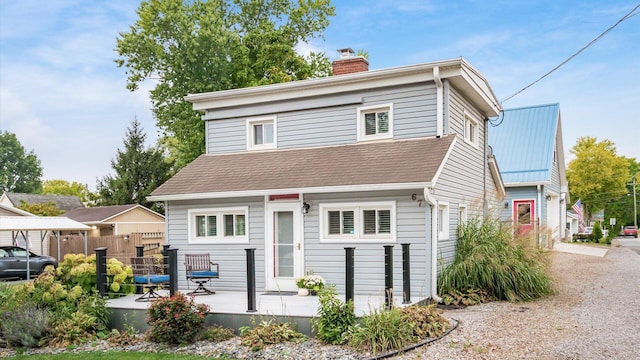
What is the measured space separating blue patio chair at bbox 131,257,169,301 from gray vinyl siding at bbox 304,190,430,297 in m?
3.06

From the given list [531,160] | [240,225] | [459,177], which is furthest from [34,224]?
[531,160]

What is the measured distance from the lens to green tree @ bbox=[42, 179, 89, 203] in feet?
243

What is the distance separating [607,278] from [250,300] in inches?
406

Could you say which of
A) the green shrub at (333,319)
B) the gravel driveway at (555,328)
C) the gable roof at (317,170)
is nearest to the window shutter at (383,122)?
the gable roof at (317,170)

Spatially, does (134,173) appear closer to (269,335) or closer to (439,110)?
(439,110)

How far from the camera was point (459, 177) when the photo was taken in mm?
13172

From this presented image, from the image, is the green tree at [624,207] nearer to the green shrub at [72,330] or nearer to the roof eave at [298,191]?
the roof eave at [298,191]

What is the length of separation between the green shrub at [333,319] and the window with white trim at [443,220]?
376 centimetres

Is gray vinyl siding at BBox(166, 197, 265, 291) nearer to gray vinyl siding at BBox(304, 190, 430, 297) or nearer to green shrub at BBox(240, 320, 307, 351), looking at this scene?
gray vinyl siding at BBox(304, 190, 430, 297)

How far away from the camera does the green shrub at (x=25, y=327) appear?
9.70 metres

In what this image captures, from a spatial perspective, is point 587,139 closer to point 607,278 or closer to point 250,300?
point 607,278

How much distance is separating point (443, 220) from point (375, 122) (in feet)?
9.29

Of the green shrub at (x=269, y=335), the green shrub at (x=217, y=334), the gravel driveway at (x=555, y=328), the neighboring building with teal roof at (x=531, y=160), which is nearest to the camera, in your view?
the gravel driveway at (x=555, y=328)

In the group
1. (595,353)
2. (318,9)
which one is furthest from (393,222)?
(318,9)
